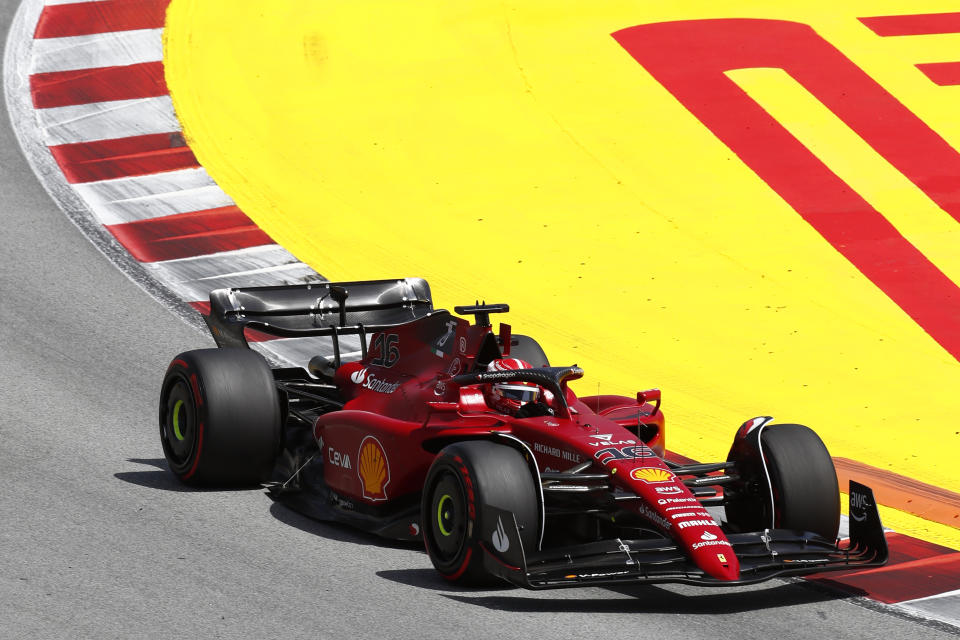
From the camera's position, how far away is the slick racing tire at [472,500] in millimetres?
7066

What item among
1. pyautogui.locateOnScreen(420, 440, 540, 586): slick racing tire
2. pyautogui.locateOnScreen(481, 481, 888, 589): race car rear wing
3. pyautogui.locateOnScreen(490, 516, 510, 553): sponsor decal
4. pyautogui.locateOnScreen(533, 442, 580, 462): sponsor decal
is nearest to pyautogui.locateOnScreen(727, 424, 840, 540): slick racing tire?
pyautogui.locateOnScreen(481, 481, 888, 589): race car rear wing

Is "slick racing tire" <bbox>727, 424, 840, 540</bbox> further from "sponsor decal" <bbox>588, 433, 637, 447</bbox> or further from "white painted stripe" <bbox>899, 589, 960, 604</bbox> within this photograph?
"sponsor decal" <bbox>588, 433, 637, 447</bbox>

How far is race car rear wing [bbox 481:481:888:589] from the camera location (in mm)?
6871

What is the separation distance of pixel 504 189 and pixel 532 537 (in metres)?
7.80

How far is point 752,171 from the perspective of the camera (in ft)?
48.4

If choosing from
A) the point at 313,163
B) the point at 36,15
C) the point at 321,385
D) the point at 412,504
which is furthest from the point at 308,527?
the point at 36,15

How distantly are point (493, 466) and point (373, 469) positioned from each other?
122cm

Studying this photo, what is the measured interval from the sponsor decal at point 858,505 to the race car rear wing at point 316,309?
3331 millimetres

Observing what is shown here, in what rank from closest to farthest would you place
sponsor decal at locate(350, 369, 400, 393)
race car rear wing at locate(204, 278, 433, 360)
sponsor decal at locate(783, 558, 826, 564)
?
sponsor decal at locate(783, 558, 826, 564) < sponsor decal at locate(350, 369, 400, 393) < race car rear wing at locate(204, 278, 433, 360)

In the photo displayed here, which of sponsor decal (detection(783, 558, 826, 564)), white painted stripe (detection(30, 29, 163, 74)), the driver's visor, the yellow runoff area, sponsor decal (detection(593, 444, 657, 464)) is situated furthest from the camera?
white painted stripe (detection(30, 29, 163, 74))

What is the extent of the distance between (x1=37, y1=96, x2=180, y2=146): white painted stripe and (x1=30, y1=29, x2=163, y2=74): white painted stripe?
1.09m

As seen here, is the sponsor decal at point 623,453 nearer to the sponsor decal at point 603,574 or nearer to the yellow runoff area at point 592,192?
the sponsor decal at point 603,574

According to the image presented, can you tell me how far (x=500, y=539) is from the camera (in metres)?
7.00

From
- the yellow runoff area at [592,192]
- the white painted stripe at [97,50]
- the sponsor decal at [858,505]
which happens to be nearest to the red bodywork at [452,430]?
the sponsor decal at [858,505]
